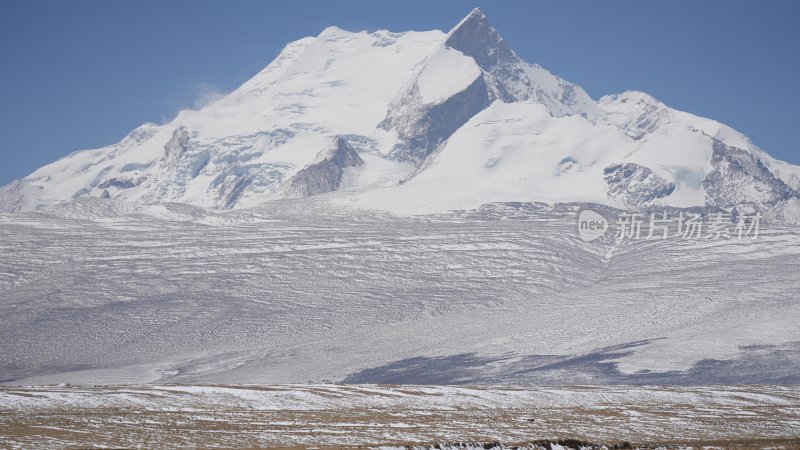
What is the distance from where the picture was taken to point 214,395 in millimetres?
71438

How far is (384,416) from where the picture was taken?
6431cm

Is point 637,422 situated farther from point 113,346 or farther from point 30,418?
point 113,346

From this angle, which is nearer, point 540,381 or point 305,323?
point 540,381

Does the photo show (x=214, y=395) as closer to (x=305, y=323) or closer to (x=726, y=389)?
(x=726, y=389)

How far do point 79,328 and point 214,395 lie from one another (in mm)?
112426

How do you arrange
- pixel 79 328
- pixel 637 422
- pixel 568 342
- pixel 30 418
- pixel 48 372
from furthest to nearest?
pixel 79 328 → pixel 568 342 → pixel 48 372 → pixel 637 422 → pixel 30 418

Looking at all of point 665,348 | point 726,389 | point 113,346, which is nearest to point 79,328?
point 113,346

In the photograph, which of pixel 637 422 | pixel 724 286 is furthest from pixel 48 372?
pixel 724 286

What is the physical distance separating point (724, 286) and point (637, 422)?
14471 centimetres

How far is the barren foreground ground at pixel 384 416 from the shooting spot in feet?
A: 170

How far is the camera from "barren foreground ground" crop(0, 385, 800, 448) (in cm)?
5191

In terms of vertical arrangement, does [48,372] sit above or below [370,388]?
below

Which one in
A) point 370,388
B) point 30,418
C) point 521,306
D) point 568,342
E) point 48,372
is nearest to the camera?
point 30,418

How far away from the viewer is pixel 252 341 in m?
167
